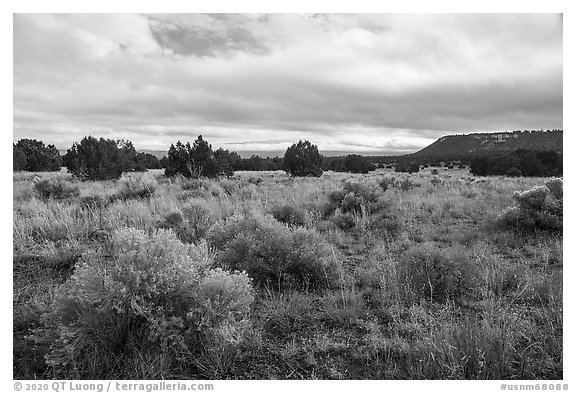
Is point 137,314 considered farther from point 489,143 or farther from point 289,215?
point 489,143

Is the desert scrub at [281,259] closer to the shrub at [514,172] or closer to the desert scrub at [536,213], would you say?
the desert scrub at [536,213]

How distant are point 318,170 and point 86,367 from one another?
25683 mm

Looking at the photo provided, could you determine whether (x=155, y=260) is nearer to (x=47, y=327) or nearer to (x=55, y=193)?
(x=47, y=327)

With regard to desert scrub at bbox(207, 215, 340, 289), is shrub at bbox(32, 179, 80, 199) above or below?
above

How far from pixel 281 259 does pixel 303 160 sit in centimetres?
2356

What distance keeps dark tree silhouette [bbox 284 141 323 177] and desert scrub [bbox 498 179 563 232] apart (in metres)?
20.5

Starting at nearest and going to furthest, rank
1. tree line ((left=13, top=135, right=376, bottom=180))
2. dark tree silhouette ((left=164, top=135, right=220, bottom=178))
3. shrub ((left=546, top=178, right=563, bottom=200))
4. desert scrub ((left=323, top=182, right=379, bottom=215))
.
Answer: shrub ((left=546, top=178, right=563, bottom=200)), desert scrub ((left=323, top=182, right=379, bottom=215)), tree line ((left=13, top=135, right=376, bottom=180)), dark tree silhouette ((left=164, top=135, right=220, bottom=178))

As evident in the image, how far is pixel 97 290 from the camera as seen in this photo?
2.84 metres

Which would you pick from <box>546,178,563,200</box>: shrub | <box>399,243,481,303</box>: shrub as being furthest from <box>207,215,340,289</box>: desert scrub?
<box>546,178,563,200</box>: shrub

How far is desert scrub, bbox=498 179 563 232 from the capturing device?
6.43 meters

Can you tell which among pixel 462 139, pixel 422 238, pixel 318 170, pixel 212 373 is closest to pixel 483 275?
pixel 422 238

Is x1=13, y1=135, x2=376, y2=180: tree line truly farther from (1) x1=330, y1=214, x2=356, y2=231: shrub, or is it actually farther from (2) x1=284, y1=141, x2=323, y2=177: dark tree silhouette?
(1) x1=330, y1=214, x2=356, y2=231: shrub

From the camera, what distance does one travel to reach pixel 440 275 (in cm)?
406

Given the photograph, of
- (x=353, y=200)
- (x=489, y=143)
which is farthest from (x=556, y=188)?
(x=489, y=143)
